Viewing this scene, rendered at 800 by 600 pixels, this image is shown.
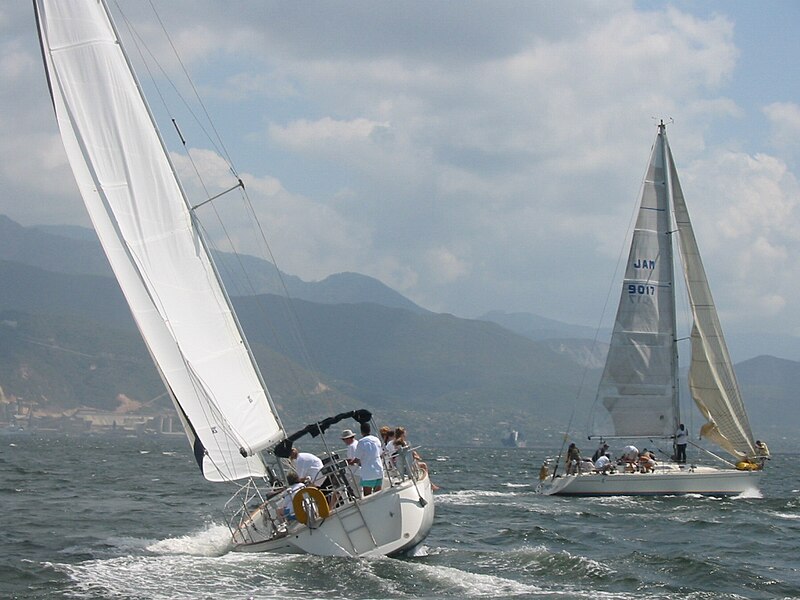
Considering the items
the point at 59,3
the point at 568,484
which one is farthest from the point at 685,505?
the point at 59,3

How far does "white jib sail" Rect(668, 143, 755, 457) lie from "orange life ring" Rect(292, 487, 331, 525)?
2377 centimetres

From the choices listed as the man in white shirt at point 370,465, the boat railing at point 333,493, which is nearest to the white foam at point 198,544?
the boat railing at point 333,493

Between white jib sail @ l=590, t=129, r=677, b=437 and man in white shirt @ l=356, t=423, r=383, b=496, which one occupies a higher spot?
white jib sail @ l=590, t=129, r=677, b=437

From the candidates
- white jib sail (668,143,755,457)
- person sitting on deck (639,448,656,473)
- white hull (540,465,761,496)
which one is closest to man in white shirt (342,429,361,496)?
white hull (540,465,761,496)

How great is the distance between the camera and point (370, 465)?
19500 mm

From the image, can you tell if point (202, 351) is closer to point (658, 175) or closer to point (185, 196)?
point (185, 196)

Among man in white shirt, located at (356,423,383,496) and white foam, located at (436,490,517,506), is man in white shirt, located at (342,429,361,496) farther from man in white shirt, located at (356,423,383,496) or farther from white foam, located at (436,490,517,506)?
white foam, located at (436,490,517,506)

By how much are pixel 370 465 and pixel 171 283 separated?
476cm

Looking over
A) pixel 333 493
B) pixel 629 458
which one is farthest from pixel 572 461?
pixel 333 493

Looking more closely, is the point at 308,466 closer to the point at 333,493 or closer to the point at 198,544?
the point at 333,493

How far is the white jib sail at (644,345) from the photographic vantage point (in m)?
40.1

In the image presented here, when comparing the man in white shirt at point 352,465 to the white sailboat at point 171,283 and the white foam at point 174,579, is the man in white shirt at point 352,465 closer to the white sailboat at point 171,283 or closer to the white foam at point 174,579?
the white sailboat at point 171,283

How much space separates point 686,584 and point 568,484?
17.5m

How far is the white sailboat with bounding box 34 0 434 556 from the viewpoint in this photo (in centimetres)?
1884
